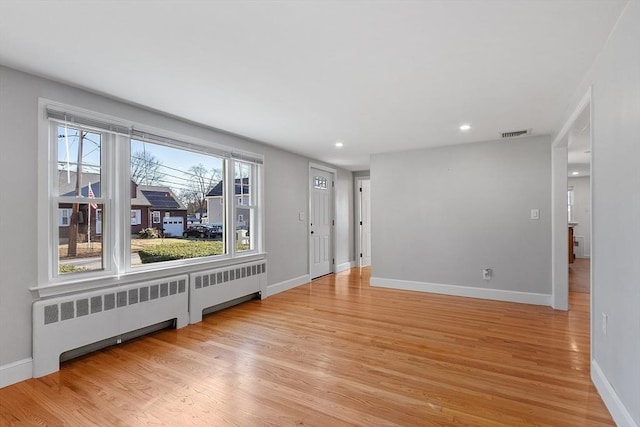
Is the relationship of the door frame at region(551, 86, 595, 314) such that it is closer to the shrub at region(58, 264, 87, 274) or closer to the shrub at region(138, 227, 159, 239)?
the shrub at region(138, 227, 159, 239)

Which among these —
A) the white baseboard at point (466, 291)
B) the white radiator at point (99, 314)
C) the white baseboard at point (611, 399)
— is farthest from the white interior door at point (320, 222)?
the white baseboard at point (611, 399)

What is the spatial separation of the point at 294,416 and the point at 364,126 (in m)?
3.18

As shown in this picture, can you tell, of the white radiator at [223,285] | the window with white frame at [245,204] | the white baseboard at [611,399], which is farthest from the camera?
the window with white frame at [245,204]

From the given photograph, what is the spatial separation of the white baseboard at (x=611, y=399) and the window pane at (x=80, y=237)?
13.3 ft

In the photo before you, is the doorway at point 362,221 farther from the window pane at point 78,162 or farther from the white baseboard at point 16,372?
the white baseboard at point 16,372

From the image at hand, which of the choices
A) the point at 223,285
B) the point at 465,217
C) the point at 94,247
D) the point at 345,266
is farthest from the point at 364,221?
the point at 94,247

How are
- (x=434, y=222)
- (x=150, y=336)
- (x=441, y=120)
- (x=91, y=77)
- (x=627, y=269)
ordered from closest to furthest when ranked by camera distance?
(x=627, y=269), (x=91, y=77), (x=150, y=336), (x=441, y=120), (x=434, y=222)

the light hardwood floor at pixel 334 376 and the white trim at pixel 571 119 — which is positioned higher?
the white trim at pixel 571 119

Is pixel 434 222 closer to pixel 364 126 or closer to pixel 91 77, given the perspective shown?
pixel 364 126

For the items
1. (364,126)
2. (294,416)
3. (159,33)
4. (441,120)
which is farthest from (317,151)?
(294,416)

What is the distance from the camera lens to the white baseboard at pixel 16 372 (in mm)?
2326

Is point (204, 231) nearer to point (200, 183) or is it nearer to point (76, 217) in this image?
point (200, 183)

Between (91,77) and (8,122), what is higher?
(91,77)

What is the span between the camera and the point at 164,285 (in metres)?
3.44
